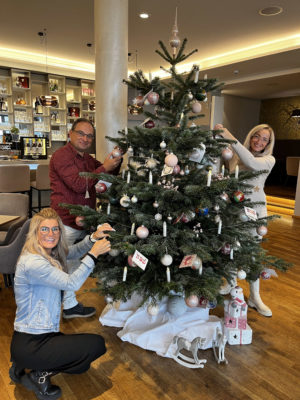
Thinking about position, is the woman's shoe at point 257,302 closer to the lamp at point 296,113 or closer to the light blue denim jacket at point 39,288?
the light blue denim jacket at point 39,288

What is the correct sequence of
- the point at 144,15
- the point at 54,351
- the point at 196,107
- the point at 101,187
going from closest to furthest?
the point at 54,351, the point at 196,107, the point at 101,187, the point at 144,15

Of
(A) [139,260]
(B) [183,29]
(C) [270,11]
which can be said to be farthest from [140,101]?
(B) [183,29]

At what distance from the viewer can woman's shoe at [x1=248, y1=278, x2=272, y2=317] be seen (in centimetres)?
245

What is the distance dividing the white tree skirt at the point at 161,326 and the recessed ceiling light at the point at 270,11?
4064 millimetres

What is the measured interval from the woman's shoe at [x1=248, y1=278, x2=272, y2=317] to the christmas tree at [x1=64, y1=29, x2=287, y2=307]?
0.64 m

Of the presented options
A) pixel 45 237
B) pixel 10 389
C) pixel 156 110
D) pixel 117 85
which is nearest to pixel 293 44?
pixel 117 85

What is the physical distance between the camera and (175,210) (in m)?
1.75

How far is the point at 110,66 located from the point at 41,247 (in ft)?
6.24

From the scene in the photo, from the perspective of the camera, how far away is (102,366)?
1.83m

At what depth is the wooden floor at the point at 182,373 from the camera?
1636 millimetres

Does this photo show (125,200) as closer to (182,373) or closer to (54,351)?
(54,351)

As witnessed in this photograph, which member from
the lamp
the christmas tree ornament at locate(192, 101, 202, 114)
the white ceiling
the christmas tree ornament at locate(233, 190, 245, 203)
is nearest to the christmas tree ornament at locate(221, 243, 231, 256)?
the christmas tree ornament at locate(233, 190, 245, 203)

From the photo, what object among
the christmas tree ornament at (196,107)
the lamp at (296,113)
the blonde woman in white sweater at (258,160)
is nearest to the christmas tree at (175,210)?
the christmas tree ornament at (196,107)

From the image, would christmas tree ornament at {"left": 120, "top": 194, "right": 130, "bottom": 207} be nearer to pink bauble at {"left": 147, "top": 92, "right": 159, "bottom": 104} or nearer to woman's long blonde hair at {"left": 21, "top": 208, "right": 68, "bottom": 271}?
woman's long blonde hair at {"left": 21, "top": 208, "right": 68, "bottom": 271}
